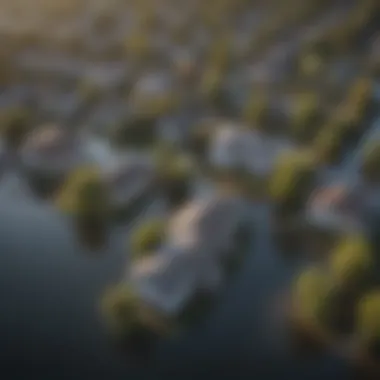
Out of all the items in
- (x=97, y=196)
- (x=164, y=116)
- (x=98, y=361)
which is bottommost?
(x=98, y=361)

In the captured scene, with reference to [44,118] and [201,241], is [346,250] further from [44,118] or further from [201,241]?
[44,118]

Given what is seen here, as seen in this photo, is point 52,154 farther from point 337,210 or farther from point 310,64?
point 310,64

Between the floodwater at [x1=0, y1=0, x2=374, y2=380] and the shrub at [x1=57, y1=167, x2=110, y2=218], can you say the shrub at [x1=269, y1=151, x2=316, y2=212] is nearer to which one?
the floodwater at [x1=0, y1=0, x2=374, y2=380]

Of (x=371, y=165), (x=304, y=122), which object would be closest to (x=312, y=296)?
(x=371, y=165)

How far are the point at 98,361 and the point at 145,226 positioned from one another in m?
0.22

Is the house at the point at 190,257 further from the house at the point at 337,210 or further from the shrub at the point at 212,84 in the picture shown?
the shrub at the point at 212,84

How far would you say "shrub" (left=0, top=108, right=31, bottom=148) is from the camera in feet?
4.29

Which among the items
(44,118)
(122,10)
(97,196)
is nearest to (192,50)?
(122,10)

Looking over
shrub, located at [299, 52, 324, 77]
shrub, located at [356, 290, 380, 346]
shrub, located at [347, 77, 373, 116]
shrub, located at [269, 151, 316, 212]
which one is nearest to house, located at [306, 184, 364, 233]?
shrub, located at [269, 151, 316, 212]

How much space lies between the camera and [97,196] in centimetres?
114

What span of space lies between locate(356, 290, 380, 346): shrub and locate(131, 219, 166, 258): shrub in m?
0.27

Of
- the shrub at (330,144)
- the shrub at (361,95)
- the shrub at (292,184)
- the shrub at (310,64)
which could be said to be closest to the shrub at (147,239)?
the shrub at (292,184)

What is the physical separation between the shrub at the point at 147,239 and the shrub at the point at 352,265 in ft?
Answer: 0.73

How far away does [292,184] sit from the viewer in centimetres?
116
